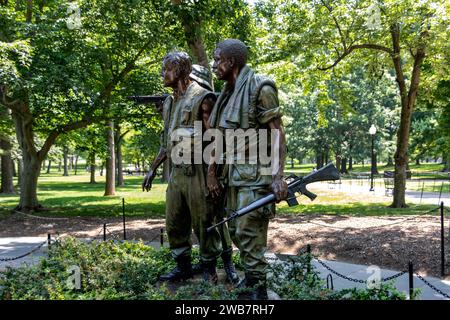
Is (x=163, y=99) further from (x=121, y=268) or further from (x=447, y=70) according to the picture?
(x=447, y=70)

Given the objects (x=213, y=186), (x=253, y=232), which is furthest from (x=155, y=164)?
(x=253, y=232)

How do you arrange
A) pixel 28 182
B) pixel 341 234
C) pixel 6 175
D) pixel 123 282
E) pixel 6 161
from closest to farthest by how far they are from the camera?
pixel 123 282
pixel 341 234
pixel 28 182
pixel 6 161
pixel 6 175

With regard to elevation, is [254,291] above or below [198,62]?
below

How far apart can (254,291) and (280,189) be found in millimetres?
1073

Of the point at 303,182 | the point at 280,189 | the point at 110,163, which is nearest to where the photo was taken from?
the point at 280,189

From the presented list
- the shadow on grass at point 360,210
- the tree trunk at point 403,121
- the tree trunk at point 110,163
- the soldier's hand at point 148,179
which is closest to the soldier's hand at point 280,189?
the soldier's hand at point 148,179

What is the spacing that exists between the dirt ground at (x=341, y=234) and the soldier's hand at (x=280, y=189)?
4941 millimetres

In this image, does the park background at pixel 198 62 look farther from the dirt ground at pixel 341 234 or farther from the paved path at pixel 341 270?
the paved path at pixel 341 270

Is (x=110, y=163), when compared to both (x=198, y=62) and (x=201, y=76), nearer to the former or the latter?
(x=198, y=62)

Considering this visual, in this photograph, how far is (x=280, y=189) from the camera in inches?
158

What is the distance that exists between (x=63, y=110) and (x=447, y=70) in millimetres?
12271

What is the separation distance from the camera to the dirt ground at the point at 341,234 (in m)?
8.47

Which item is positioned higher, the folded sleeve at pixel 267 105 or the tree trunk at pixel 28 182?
the folded sleeve at pixel 267 105

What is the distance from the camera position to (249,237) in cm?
420
